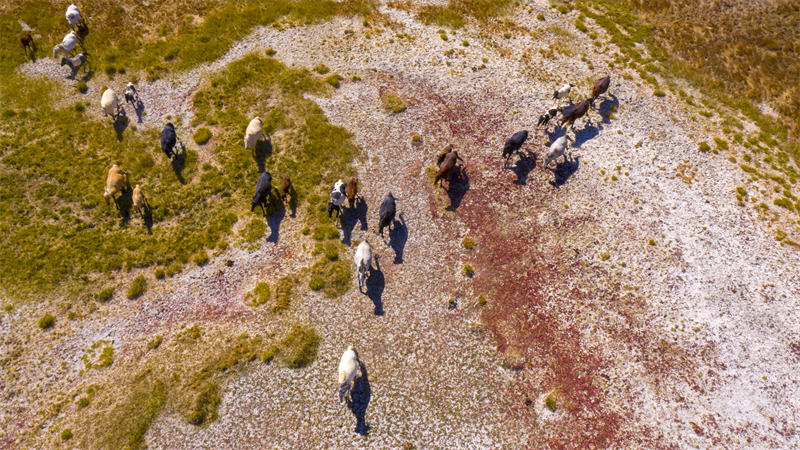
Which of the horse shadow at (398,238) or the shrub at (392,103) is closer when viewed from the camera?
the horse shadow at (398,238)

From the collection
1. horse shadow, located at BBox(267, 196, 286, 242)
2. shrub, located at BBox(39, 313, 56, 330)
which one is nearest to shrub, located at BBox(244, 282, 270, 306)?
horse shadow, located at BBox(267, 196, 286, 242)

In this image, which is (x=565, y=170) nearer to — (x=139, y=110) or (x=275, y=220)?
(x=275, y=220)

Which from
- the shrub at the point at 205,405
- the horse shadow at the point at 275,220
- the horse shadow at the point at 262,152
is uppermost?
the horse shadow at the point at 262,152

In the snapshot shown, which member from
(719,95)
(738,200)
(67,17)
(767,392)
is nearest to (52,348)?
(67,17)

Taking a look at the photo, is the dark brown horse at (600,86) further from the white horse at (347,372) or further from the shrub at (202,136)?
the shrub at (202,136)

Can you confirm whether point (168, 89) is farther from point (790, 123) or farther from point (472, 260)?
point (790, 123)

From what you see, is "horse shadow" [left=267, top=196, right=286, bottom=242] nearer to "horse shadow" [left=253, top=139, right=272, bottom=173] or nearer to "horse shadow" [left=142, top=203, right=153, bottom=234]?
"horse shadow" [left=253, top=139, right=272, bottom=173]

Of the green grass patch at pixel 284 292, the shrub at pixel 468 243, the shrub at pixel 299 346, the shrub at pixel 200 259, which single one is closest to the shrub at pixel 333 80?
the shrub at pixel 200 259
